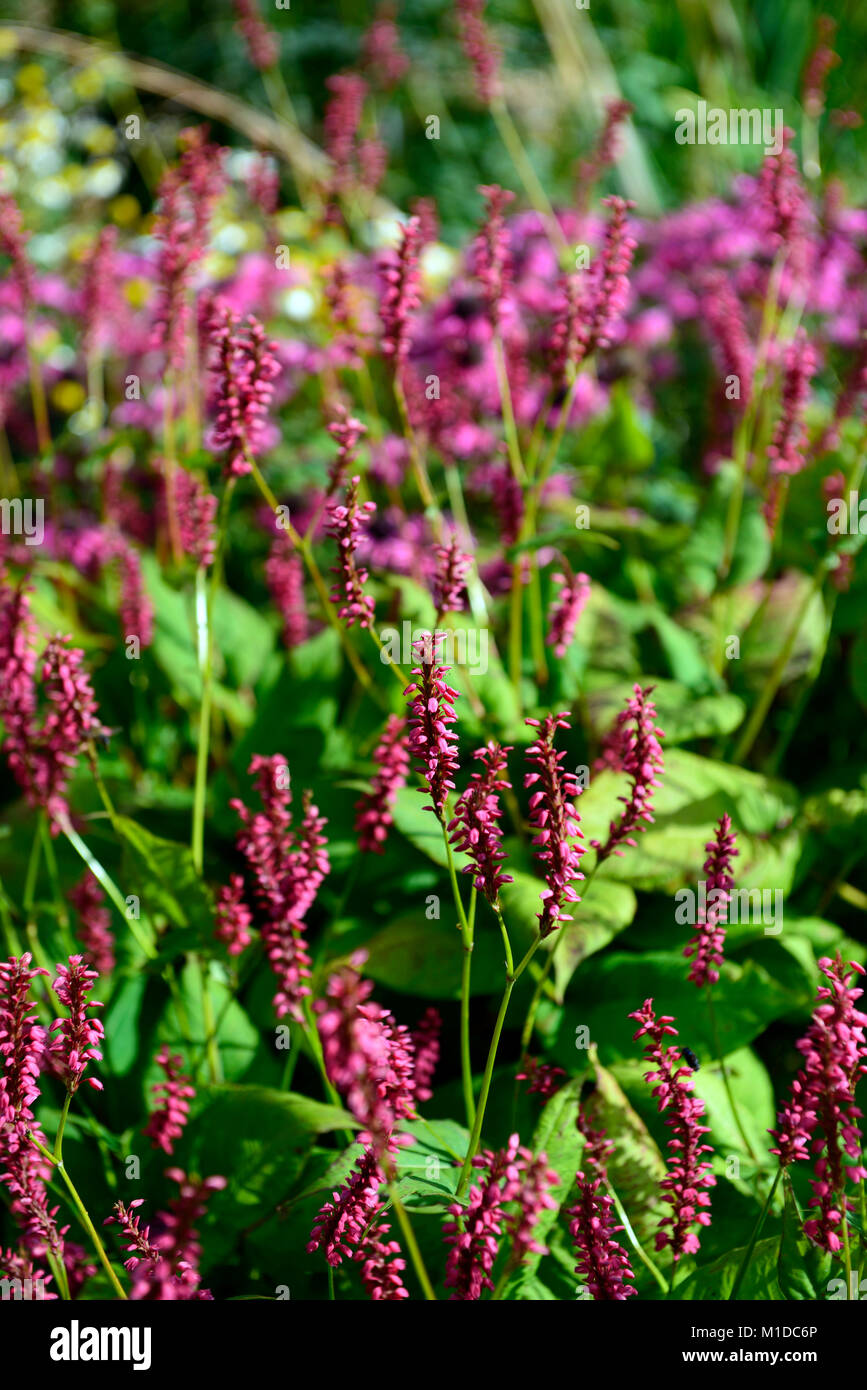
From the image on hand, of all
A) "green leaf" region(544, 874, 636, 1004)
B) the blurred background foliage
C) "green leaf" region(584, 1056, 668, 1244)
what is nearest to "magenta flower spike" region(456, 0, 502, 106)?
"green leaf" region(544, 874, 636, 1004)

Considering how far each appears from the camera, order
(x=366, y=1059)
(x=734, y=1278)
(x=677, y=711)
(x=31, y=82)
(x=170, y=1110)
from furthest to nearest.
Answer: (x=31, y=82)
(x=677, y=711)
(x=170, y=1110)
(x=734, y=1278)
(x=366, y=1059)

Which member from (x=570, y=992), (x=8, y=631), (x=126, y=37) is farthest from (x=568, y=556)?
(x=126, y=37)

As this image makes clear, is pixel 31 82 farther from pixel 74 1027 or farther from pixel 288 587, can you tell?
pixel 74 1027

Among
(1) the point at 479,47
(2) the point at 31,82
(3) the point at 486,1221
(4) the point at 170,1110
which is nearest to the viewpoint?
(3) the point at 486,1221

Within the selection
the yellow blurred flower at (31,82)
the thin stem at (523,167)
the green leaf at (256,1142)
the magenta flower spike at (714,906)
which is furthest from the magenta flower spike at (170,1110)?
the yellow blurred flower at (31,82)

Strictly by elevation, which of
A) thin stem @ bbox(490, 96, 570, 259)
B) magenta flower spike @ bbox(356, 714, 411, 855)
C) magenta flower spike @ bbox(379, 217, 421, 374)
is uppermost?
thin stem @ bbox(490, 96, 570, 259)

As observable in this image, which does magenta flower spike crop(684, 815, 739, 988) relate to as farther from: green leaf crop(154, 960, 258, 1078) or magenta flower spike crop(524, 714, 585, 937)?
green leaf crop(154, 960, 258, 1078)

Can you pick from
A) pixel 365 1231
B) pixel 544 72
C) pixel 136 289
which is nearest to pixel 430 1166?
pixel 365 1231

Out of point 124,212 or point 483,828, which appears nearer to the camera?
point 483,828

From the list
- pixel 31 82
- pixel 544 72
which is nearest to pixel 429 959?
pixel 31 82

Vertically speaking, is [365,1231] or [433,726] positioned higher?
[433,726]

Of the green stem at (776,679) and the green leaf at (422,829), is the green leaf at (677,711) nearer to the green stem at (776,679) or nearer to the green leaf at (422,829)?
the green stem at (776,679)

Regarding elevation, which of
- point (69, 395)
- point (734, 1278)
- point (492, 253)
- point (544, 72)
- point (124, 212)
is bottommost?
point (734, 1278)

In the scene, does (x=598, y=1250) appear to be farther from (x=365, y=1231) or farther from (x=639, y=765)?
(x=639, y=765)
